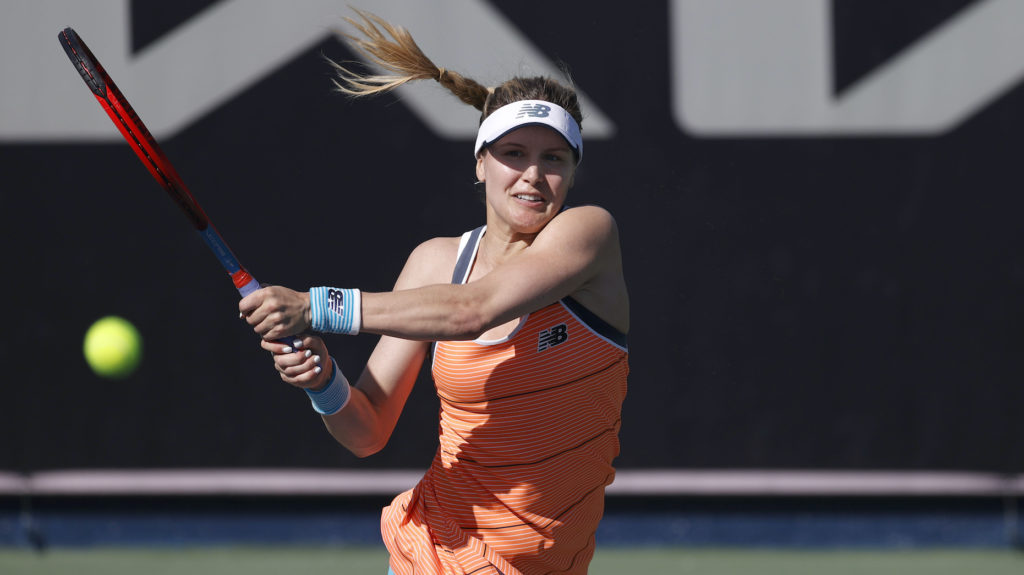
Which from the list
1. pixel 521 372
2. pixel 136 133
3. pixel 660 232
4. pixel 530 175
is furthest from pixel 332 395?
pixel 660 232

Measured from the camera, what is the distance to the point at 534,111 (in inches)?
81.3

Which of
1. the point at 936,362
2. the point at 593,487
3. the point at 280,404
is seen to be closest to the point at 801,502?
the point at 936,362

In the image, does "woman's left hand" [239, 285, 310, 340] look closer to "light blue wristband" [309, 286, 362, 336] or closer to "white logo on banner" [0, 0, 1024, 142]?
"light blue wristband" [309, 286, 362, 336]

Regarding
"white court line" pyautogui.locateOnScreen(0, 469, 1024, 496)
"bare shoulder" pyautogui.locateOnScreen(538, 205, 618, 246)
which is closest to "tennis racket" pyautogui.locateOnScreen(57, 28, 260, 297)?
"bare shoulder" pyautogui.locateOnScreen(538, 205, 618, 246)

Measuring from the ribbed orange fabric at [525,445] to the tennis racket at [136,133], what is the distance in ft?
1.64

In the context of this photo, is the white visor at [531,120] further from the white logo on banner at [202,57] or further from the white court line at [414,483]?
the white court line at [414,483]

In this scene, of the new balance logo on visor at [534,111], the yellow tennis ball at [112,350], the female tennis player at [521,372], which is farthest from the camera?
the yellow tennis ball at [112,350]

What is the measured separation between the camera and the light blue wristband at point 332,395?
82.5 inches

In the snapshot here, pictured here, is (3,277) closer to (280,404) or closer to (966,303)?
(280,404)

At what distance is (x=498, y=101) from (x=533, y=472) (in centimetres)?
77

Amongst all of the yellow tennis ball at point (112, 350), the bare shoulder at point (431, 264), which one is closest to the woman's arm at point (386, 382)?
the bare shoulder at point (431, 264)

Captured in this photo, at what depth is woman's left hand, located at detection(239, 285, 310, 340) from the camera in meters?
1.82

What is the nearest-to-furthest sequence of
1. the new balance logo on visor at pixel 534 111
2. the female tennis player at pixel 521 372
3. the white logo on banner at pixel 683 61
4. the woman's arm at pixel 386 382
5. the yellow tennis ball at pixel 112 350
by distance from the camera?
the female tennis player at pixel 521 372, the new balance logo on visor at pixel 534 111, the woman's arm at pixel 386 382, the yellow tennis ball at pixel 112 350, the white logo on banner at pixel 683 61

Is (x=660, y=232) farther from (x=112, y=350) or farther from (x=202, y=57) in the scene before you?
(x=112, y=350)
